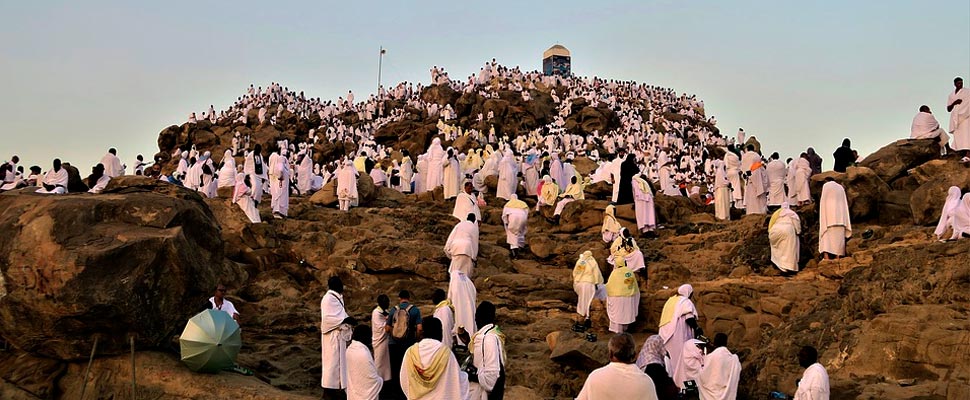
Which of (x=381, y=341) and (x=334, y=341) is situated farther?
(x=381, y=341)

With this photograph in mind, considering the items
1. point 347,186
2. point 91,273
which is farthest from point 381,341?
point 347,186

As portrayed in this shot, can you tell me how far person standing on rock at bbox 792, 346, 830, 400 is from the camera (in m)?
7.27

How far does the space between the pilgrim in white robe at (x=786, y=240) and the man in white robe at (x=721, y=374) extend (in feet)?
16.2

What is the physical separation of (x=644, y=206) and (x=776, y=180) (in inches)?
147

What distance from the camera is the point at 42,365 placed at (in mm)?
8477

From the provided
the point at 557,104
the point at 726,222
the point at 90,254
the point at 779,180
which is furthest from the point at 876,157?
the point at 557,104

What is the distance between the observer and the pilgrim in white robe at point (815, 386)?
7.27 m

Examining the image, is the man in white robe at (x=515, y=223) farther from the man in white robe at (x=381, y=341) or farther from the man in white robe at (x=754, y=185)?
the man in white robe at (x=381, y=341)

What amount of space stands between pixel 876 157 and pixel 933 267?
312 inches

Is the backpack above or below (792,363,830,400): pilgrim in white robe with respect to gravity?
above

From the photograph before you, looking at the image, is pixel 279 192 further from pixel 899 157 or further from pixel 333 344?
pixel 899 157

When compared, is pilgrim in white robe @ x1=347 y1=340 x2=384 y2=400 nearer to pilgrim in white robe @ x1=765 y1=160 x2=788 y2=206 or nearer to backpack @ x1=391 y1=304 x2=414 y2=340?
backpack @ x1=391 y1=304 x2=414 y2=340

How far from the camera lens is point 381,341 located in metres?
9.45

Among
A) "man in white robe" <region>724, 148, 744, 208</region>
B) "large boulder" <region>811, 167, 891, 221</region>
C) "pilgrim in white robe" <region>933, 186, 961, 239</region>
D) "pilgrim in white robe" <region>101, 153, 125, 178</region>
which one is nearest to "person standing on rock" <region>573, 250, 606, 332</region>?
"pilgrim in white robe" <region>933, 186, 961, 239</region>
